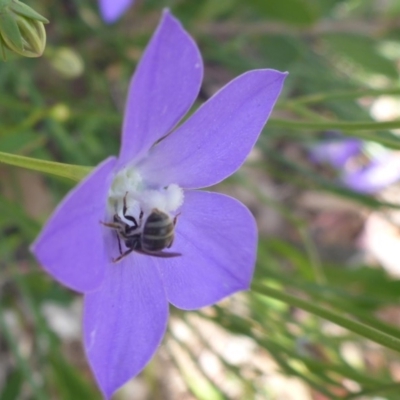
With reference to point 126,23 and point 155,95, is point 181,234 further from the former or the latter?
point 126,23

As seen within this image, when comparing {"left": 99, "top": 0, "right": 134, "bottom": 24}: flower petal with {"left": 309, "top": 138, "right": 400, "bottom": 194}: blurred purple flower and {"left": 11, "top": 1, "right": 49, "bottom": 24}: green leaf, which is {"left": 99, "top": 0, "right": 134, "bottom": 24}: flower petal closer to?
{"left": 11, "top": 1, "right": 49, "bottom": 24}: green leaf

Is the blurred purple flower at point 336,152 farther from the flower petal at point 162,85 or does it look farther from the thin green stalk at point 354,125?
the flower petal at point 162,85

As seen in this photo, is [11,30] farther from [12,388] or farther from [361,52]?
[361,52]

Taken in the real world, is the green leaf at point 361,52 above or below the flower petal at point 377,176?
Answer: above

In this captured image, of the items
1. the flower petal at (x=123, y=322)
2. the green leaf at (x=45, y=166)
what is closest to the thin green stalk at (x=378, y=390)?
the flower petal at (x=123, y=322)

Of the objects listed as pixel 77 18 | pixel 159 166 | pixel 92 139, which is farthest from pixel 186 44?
pixel 77 18
